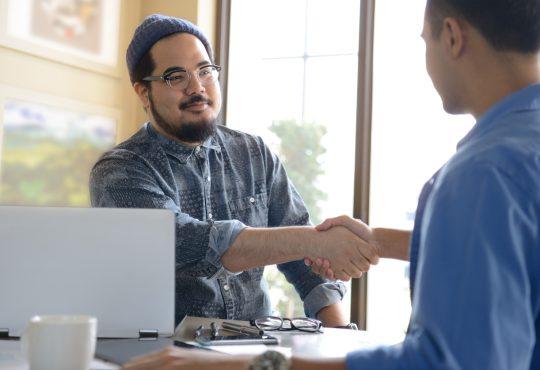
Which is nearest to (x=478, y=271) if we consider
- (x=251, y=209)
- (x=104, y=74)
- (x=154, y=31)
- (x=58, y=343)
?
(x=58, y=343)

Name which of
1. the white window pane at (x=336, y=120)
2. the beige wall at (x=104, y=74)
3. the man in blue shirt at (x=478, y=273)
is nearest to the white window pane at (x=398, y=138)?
the white window pane at (x=336, y=120)

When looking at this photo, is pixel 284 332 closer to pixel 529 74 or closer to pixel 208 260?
pixel 208 260

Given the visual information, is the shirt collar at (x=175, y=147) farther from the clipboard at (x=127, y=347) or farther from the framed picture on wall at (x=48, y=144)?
the framed picture on wall at (x=48, y=144)

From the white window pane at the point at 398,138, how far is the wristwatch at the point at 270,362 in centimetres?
271

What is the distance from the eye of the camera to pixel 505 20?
3.46 ft

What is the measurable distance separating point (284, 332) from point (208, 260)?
0.42 metres

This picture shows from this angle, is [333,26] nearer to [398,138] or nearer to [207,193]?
[398,138]

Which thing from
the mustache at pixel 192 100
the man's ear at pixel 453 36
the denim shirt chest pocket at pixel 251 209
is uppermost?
the mustache at pixel 192 100

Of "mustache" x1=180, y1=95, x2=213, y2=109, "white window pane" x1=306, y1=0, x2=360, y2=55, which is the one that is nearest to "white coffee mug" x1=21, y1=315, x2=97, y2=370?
"mustache" x1=180, y1=95, x2=213, y2=109

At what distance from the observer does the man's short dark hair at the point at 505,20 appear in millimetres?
1057

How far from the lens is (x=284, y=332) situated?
5.18ft

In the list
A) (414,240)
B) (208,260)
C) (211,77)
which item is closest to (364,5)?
(211,77)

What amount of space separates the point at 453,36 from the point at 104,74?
124 inches

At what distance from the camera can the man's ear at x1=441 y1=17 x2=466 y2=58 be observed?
108 centimetres
